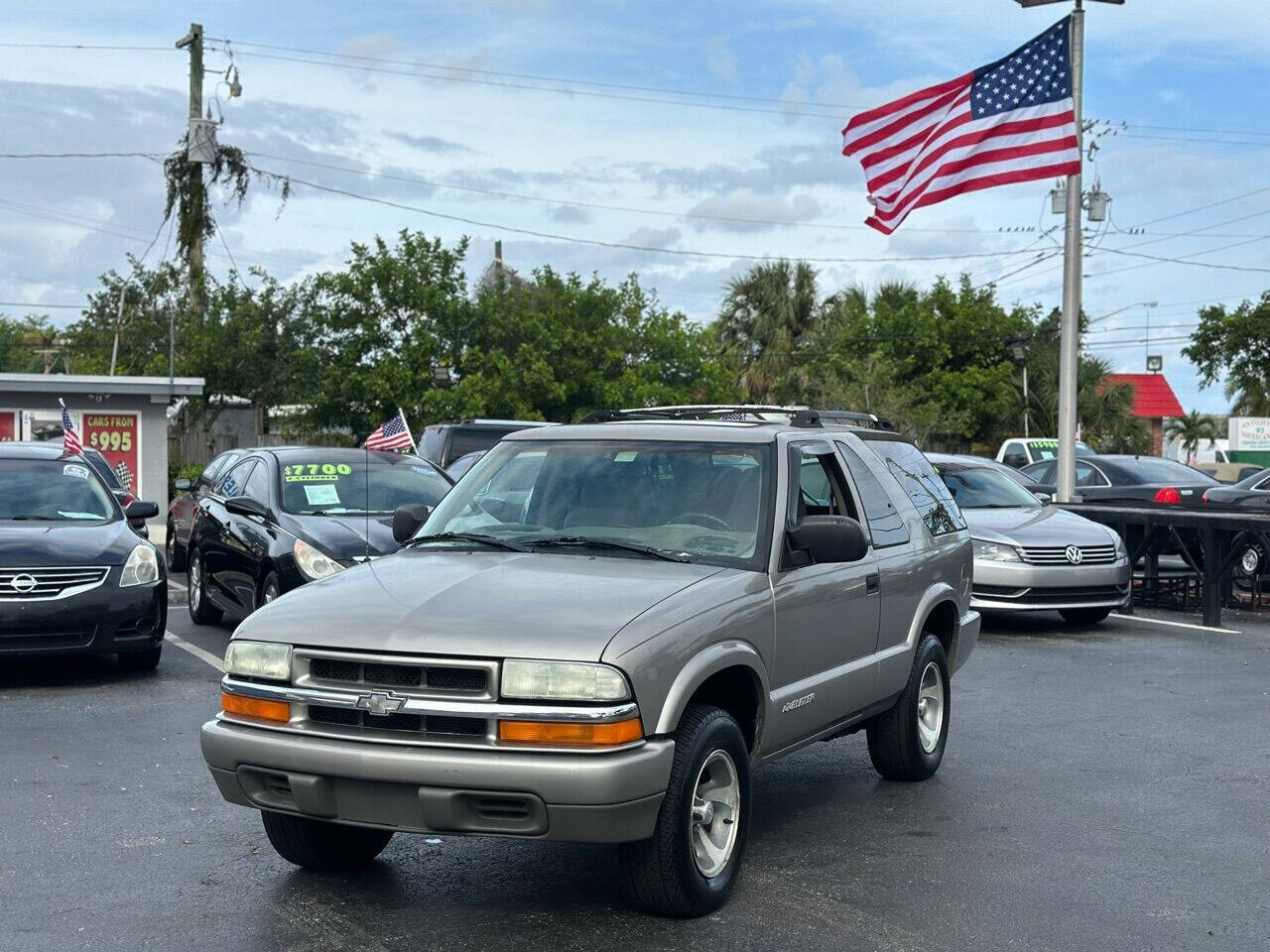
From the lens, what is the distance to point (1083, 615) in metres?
14.6

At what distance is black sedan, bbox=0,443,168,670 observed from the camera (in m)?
9.83

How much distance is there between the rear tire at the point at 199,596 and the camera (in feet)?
43.9

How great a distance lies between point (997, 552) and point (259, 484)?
21.6ft

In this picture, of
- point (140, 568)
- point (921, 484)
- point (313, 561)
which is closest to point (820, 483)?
point (921, 484)

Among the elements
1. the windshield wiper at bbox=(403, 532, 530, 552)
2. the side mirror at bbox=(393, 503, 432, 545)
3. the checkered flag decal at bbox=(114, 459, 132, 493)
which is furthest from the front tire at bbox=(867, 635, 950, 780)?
the checkered flag decal at bbox=(114, 459, 132, 493)

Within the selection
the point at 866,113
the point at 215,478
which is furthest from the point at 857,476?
the point at 866,113

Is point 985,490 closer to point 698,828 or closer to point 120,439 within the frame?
point 698,828

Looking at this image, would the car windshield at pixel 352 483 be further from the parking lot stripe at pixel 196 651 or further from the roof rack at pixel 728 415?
the roof rack at pixel 728 415

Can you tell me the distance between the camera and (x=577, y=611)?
499 centimetres

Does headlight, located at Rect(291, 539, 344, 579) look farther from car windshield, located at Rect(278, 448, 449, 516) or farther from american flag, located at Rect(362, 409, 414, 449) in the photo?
american flag, located at Rect(362, 409, 414, 449)

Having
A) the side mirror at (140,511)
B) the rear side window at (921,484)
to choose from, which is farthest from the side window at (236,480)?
the rear side window at (921,484)

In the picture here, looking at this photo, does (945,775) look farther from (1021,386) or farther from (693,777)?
(1021,386)

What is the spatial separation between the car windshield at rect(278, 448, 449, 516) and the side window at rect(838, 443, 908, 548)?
231 inches

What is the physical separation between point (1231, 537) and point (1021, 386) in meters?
36.5
